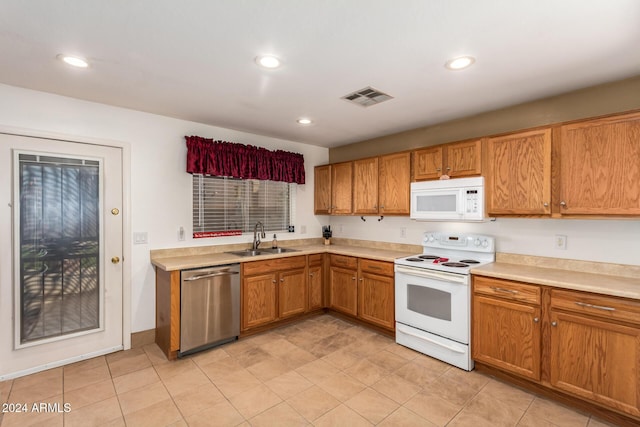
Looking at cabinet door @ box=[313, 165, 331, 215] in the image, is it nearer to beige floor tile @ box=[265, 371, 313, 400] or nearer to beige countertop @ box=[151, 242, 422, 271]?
beige countertop @ box=[151, 242, 422, 271]

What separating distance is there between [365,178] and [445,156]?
111cm

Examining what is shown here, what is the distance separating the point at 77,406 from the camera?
222 cm

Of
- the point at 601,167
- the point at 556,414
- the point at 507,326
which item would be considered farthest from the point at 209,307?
the point at 601,167

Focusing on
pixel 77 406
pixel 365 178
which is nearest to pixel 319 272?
pixel 365 178

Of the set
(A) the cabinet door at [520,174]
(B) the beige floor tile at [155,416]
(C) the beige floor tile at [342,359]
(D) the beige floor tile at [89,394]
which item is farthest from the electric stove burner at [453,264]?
(D) the beige floor tile at [89,394]

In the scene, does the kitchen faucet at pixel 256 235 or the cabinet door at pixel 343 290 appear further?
the kitchen faucet at pixel 256 235

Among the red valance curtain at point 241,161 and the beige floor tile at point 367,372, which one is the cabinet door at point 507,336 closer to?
the beige floor tile at point 367,372

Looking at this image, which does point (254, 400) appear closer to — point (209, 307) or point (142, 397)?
point (142, 397)

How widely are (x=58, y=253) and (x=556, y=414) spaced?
419 centimetres

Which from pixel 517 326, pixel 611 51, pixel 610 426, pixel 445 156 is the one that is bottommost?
pixel 610 426

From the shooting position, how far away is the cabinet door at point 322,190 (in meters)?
4.55

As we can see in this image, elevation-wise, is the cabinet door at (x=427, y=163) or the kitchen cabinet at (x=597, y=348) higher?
the cabinet door at (x=427, y=163)

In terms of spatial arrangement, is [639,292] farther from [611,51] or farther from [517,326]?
[611,51]

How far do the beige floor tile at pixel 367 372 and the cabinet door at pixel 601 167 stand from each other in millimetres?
2011
